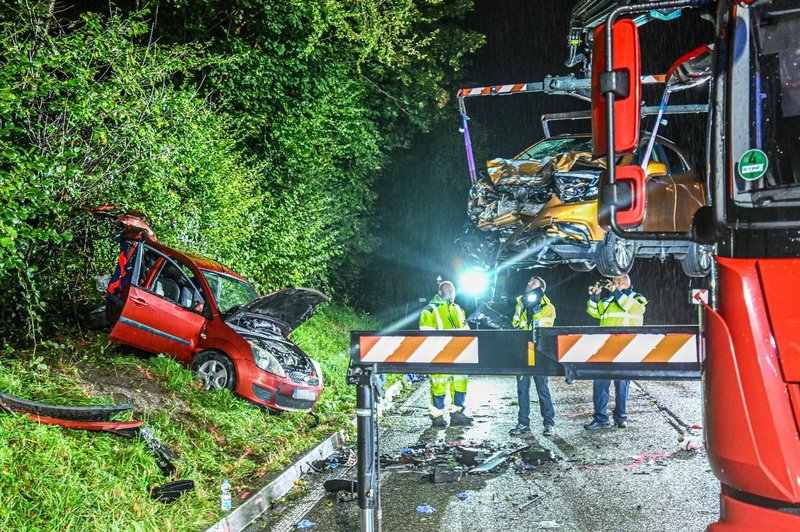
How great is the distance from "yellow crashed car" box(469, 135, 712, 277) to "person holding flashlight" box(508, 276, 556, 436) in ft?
3.79

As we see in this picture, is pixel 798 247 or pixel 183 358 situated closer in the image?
pixel 798 247

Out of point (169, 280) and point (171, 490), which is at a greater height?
point (169, 280)

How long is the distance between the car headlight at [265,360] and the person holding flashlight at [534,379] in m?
2.94

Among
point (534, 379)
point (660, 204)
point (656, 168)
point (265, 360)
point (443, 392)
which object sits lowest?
point (443, 392)

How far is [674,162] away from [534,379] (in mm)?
3845

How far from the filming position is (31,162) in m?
6.17

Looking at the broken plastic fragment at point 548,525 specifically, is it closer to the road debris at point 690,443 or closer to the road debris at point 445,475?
the road debris at point 445,475

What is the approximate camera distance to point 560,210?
24.0 ft

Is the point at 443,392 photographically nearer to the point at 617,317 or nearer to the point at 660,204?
the point at 617,317

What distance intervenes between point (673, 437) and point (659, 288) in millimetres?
39156

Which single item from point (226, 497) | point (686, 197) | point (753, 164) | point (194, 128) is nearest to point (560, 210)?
point (686, 197)

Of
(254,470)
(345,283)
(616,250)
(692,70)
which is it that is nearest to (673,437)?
(616,250)

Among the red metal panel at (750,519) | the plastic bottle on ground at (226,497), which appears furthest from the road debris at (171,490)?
the red metal panel at (750,519)

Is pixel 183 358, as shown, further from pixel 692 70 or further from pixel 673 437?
pixel 692 70
